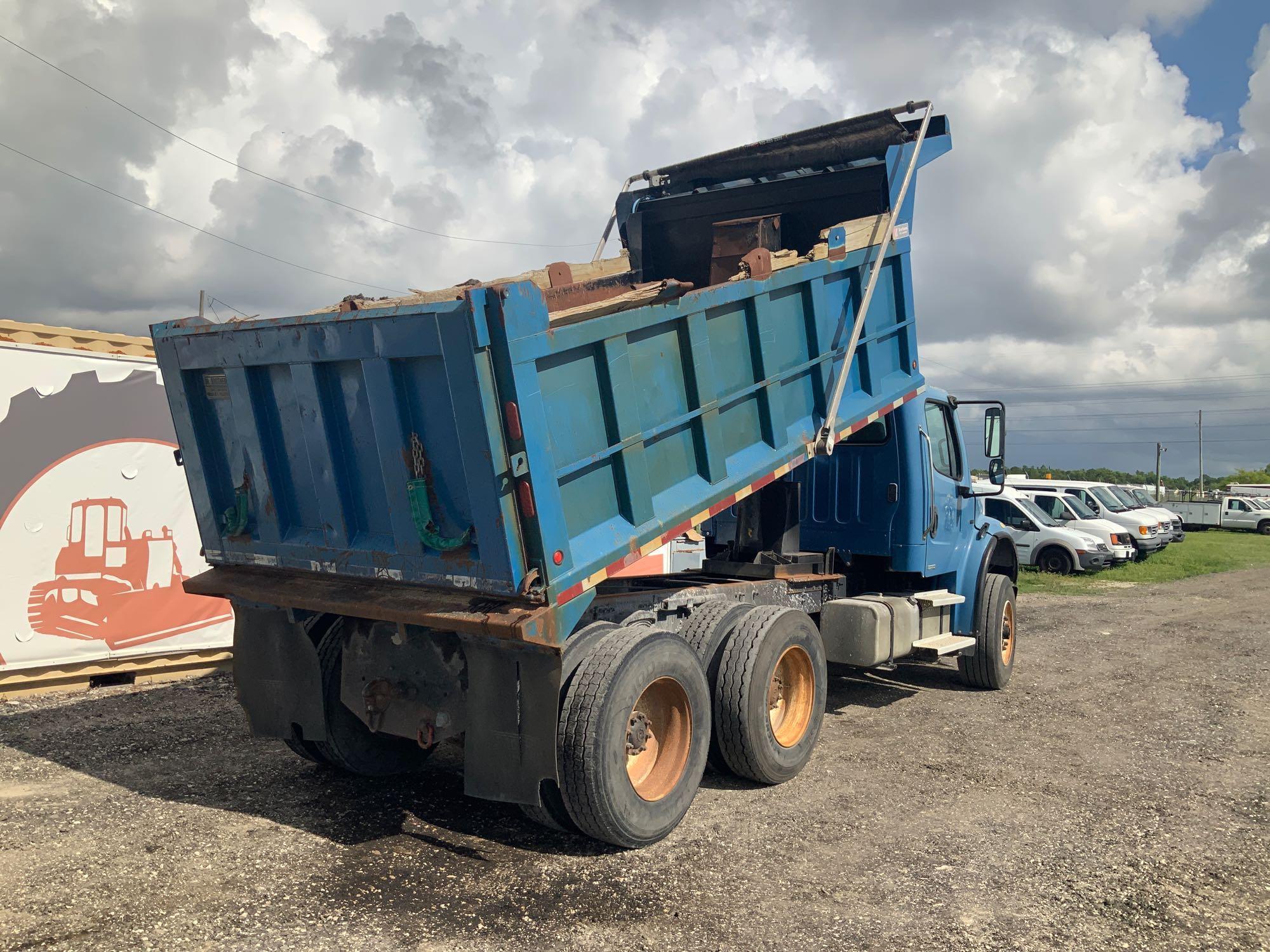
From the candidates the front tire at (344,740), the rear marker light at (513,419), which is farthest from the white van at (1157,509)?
the rear marker light at (513,419)

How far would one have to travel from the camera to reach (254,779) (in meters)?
6.45

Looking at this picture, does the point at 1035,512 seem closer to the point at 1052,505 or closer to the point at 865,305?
the point at 1052,505

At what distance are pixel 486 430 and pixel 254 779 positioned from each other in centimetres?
333

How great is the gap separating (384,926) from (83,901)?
1382 mm

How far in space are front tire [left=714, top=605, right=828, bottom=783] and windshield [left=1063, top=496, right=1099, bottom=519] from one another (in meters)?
17.3

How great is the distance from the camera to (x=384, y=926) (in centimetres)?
435

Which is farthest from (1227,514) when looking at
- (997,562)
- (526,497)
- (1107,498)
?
(526,497)

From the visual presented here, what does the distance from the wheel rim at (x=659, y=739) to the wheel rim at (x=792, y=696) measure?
3.48ft

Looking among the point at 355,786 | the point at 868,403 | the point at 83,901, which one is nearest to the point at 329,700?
the point at 355,786

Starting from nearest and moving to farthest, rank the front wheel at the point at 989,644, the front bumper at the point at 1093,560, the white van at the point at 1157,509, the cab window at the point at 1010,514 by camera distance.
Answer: the front wheel at the point at 989,644 → the front bumper at the point at 1093,560 → the cab window at the point at 1010,514 → the white van at the point at 1157,509

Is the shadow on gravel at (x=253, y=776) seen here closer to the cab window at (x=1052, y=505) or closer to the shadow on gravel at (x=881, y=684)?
the shadow on gravel at (x=881, y=684)

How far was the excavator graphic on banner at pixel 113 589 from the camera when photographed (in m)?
9.16

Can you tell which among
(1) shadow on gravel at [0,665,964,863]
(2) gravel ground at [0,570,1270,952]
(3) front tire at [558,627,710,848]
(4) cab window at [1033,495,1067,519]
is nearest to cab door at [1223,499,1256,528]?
(4) cab window at [1033,495,1067,519]

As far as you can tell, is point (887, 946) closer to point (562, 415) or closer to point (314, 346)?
point (562, 415)
